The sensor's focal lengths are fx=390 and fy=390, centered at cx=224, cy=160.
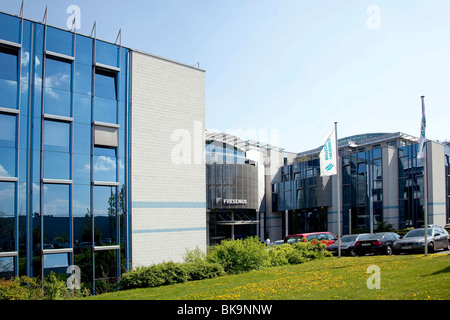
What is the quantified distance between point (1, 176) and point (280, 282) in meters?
12.1

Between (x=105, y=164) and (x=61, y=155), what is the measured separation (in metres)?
2.14

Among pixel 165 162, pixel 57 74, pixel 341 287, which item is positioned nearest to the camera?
pixel 341 287

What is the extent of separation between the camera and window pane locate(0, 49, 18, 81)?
1681cm

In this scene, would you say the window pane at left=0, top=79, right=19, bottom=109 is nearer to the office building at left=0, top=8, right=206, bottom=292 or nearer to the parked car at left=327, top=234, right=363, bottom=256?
the office building at left=0, top=8, right=206, bottom=292

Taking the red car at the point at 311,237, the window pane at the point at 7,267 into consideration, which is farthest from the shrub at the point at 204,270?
the red car at the point at 311,237

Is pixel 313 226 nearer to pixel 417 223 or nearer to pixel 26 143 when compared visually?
pixel 417 223

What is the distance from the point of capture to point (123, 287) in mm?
16328

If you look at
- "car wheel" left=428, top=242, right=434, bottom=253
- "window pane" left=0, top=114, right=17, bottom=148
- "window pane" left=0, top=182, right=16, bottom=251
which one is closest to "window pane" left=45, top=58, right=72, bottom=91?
"window pane" left=0, top=114, right=17, bottom=148

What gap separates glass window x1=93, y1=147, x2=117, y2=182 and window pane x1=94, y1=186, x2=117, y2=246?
A: 536 mm

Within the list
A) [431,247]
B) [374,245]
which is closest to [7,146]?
[374,245]

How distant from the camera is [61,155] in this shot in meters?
17.9

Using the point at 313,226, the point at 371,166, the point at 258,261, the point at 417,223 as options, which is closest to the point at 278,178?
the point at 313,226

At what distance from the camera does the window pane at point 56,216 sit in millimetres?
17172

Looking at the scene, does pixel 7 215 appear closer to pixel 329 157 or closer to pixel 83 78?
pixel 83 78
